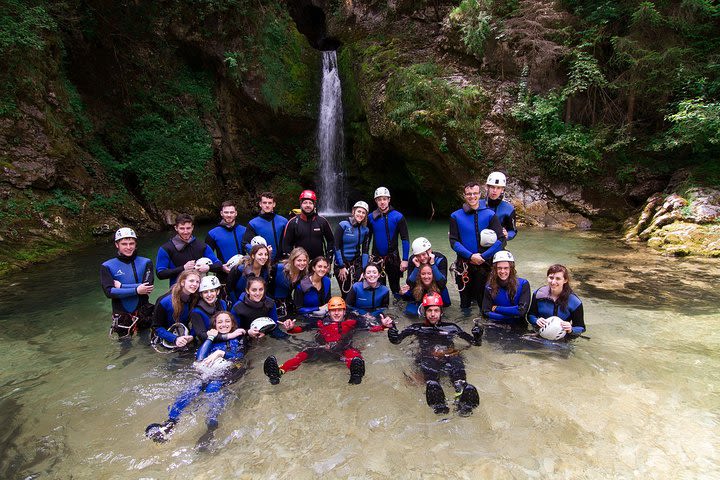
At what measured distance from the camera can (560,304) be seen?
4918mm

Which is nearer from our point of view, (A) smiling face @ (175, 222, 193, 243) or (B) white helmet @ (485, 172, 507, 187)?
(A) smiling face @ (175, 222, 193, 243)

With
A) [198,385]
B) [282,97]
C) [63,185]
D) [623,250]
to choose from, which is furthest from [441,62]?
[198,385]

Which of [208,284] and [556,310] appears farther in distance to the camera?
[556,310]

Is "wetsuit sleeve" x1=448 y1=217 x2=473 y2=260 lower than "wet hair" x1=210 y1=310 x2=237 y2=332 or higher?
higher

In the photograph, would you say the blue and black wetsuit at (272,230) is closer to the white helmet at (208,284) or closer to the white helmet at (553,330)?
the white helmet at (208,284)

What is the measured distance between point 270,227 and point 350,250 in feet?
4.44

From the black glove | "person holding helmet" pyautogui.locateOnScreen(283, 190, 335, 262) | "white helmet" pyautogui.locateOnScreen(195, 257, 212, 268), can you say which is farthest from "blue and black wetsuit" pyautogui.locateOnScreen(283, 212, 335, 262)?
the black glove

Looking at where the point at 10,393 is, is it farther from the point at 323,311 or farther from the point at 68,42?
the point at 68,42

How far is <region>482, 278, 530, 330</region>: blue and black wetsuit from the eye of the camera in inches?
203

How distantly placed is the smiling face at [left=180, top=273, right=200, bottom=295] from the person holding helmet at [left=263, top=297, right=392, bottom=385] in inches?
54.6

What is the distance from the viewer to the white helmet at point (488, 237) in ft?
18.4

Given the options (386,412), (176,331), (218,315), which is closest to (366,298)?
(218,315)

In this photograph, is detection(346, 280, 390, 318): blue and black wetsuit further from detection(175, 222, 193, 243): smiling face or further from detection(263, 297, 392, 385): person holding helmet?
detection(175, 222, 193, 243): smiling face

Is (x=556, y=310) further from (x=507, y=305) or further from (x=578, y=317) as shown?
(x=507, y=305)
